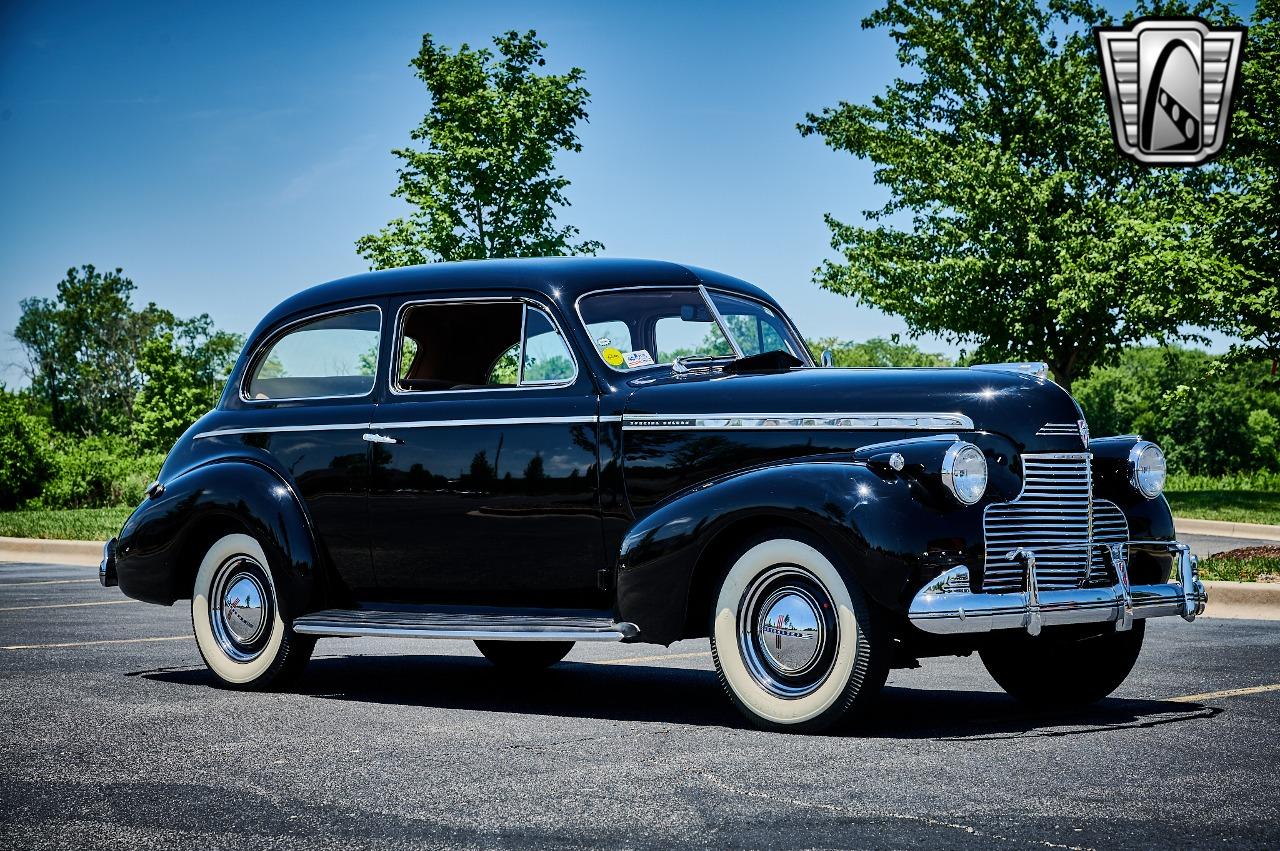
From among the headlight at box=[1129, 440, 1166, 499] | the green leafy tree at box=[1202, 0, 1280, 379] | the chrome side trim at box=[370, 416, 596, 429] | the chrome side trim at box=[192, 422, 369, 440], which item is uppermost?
the green leafy tree at box=[1202, 0, 1280, 379]

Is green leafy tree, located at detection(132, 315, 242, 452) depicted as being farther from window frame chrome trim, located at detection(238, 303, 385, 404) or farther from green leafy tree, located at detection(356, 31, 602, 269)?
window frame chrome trim, located at detection(238, 303, 385, 404)

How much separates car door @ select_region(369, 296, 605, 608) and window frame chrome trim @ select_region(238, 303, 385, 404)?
0.15 metres

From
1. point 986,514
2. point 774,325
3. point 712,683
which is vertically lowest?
point 712,683

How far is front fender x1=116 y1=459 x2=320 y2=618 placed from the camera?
7.49 m

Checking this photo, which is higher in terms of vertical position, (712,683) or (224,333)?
(224,333)

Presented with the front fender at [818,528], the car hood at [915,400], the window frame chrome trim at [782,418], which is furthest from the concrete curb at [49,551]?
the car hood at [915,400]

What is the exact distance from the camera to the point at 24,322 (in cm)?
9375

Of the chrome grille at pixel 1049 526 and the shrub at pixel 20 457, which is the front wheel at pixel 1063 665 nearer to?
the chrome grille at pixel 1049 526

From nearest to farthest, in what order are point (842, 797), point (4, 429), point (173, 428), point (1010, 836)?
point (1010, 836) → point (842, 797) → point (4, 429) → point (173, 428)

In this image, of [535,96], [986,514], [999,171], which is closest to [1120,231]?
[999,171]

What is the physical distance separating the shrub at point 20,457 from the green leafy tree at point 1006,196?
18.8 meters

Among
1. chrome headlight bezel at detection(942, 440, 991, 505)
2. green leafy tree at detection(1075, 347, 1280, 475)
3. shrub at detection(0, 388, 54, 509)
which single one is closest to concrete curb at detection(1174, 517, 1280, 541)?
chrome headlight bezel at detection(942, 440, 991, 505)

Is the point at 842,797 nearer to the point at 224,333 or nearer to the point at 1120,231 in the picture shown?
the point at 1120,231

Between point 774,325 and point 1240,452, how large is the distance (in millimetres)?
64010
